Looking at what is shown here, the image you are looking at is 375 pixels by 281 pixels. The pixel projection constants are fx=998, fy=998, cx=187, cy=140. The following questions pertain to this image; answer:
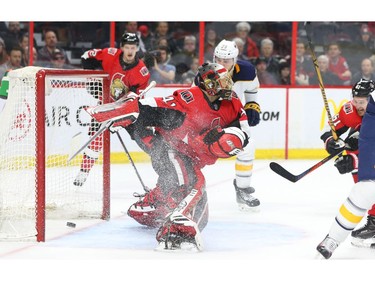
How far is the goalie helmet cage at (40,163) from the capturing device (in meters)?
4.69

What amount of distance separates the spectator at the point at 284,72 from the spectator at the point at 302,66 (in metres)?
0.09

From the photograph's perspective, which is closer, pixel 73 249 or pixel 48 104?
pixel 73 249

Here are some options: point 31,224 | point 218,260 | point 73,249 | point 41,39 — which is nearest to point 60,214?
point 31,224

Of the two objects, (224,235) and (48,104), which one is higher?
(48,104)

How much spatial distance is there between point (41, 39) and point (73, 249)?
12.1ft

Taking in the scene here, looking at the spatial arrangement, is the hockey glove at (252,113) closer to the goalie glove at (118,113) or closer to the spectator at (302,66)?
the goalie glove at (118,113)

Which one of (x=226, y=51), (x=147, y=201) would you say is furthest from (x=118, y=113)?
A: (x=226, y=51)

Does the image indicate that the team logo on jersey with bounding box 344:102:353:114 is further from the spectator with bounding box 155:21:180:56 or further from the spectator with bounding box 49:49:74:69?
the spectator with bounding box 49:49:74:69

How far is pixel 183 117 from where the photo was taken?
4.86 metres

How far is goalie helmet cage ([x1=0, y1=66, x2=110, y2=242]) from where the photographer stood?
15.4ft

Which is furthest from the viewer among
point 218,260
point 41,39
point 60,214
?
point 41,39

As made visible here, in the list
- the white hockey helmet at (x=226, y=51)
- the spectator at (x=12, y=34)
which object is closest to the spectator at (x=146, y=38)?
the spectator at (x=12, y=34)

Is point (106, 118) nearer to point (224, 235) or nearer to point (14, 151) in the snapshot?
point (14, 151)

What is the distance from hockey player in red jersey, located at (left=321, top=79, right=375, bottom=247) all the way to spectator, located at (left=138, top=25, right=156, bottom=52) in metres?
2.99
